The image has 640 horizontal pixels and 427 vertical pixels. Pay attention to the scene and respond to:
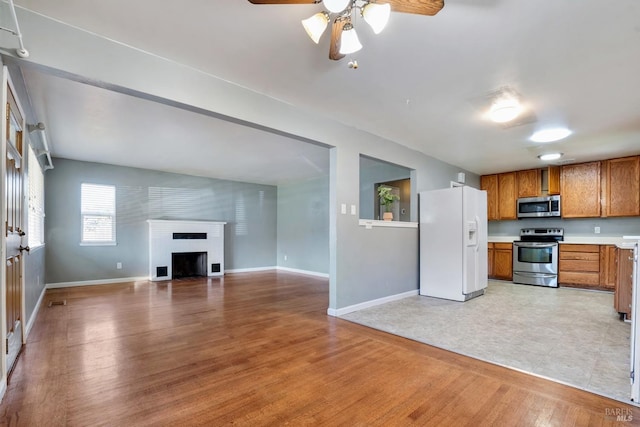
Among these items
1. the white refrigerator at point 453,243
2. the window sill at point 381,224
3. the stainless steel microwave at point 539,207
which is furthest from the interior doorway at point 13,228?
the stainless steel microwave at point 539,207

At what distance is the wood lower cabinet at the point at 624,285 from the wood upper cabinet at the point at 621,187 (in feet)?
8.16

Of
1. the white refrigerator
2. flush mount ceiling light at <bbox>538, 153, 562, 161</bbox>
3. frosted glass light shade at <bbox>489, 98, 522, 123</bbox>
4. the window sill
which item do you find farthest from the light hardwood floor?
flush mount ceiling light at <bbox>538, 153, 562, 161</bbox>

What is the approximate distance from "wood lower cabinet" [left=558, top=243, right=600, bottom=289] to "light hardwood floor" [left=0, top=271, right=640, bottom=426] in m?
4.52

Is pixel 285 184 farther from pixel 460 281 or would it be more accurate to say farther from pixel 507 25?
pixel 507 25

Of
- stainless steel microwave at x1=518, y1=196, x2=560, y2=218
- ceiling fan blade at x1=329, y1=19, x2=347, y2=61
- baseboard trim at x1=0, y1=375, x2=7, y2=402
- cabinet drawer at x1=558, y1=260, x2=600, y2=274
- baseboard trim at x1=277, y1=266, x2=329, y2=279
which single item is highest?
ceiling fan blade at x1=329, y1=19, x2=347, y2=61

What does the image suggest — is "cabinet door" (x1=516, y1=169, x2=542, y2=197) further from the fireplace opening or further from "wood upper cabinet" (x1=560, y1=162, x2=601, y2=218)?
the fireplace opening

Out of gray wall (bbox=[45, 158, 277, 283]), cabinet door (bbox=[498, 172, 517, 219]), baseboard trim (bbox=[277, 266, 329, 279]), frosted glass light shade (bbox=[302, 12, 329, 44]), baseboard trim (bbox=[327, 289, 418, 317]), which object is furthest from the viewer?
baseboard trim (bbox=[277, 266, 329, 279])

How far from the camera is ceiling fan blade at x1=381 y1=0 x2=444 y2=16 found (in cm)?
147

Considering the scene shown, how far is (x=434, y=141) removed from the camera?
4.47 metres

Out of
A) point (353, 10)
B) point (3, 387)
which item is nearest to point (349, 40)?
point (353, 10)

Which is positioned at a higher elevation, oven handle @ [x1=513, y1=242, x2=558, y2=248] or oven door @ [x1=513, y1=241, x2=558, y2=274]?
oven handle @ [x1=513, y1=242, x2=558, y2=248]

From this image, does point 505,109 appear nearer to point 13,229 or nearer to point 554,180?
point 554,180

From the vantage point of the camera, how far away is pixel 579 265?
5.41m

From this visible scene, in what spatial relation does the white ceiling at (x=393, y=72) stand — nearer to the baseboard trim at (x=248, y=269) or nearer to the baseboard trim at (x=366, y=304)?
the baseboard trim at (x=366, y=304)
